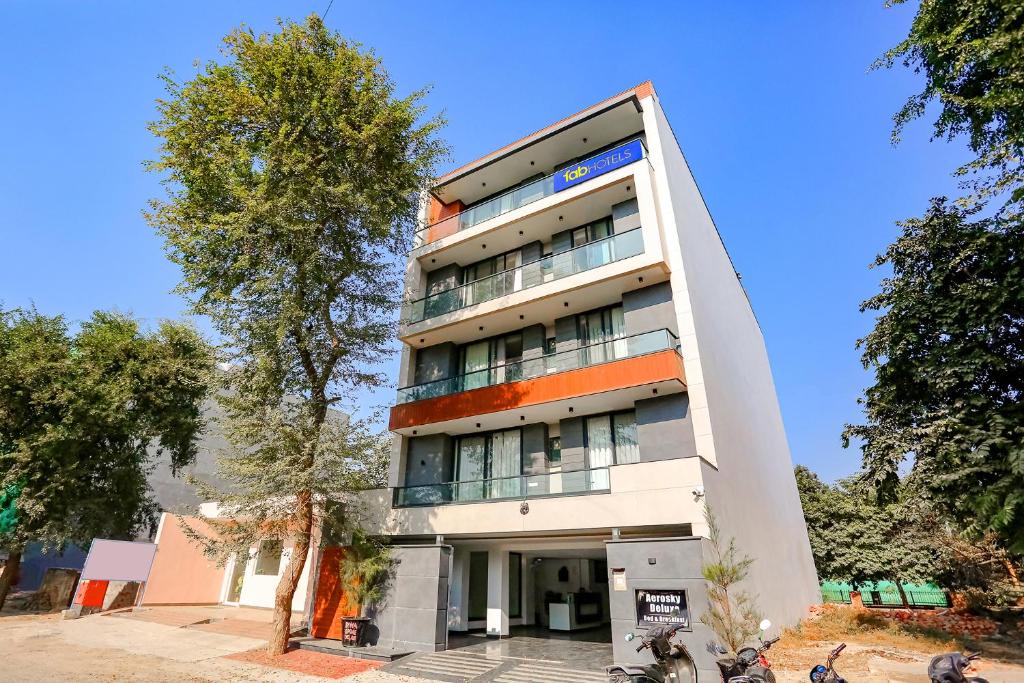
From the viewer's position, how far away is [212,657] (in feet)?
38.5

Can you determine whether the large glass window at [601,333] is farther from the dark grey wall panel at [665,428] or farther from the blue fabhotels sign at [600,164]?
the blue fabhotels sign at [600,164]

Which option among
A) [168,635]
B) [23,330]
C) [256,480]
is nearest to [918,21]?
[256,480]

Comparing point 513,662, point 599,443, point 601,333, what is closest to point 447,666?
Answer: point 513,662

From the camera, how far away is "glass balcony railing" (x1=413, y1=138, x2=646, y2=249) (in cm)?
1764

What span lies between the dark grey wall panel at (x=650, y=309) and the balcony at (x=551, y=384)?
0.89 m

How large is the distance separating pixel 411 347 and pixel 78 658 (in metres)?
12.1

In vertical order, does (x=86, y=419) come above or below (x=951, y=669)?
above

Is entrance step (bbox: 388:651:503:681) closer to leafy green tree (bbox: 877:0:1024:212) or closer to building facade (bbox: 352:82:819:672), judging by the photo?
building facade (bbox: 352:82:819:672)

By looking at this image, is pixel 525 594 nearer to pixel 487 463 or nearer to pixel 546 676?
pixel 487 463

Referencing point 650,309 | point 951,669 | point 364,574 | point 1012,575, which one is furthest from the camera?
point 1012,575

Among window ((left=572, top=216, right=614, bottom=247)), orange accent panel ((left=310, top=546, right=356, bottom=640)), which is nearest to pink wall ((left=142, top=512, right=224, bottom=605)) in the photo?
orange accent panel ((left=310, top=546, right=356, bottom=640))

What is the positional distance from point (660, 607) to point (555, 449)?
234 inches

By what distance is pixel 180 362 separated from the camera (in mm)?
21109

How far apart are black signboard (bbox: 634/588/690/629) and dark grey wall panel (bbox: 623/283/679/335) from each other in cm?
691
